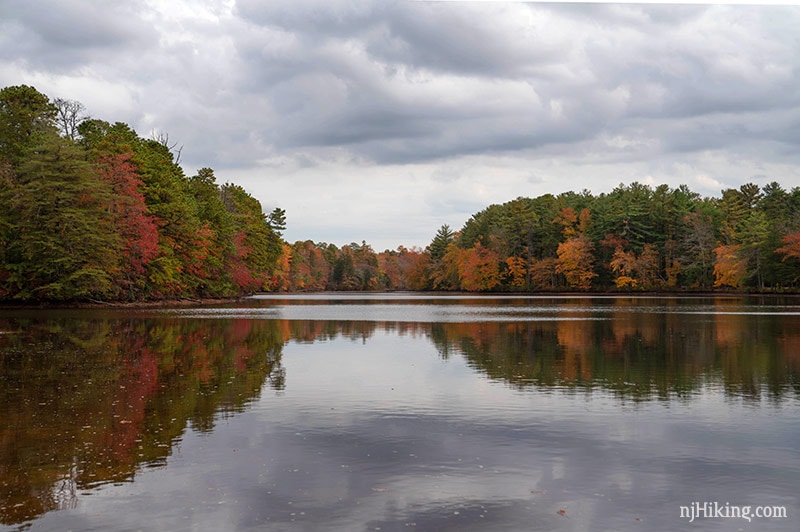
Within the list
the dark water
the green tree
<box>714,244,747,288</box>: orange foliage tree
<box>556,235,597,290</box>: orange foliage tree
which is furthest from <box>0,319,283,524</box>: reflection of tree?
<box>556,235,597,290</box>: orange foliage tree

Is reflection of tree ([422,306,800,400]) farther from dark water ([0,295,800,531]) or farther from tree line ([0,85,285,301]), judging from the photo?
tree line ([0,85,285,301])

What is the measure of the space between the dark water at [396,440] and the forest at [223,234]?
114ft

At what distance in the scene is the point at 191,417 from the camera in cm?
1293

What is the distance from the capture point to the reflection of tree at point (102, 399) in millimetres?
9211

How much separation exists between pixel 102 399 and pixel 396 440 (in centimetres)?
692

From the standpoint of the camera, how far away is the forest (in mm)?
54375

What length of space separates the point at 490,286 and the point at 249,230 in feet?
180

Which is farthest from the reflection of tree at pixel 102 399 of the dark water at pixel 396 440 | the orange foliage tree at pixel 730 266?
the orange foliage tree at pixel 730 266

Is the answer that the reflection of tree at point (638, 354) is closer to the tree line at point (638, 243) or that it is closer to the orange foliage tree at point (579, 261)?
the tree line at point (638, 243)

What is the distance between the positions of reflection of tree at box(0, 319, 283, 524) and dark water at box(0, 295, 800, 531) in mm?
58

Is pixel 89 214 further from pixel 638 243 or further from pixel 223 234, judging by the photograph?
pixel 638 243

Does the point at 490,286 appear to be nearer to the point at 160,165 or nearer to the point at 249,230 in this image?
the point at 249,230

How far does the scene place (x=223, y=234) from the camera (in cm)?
8088

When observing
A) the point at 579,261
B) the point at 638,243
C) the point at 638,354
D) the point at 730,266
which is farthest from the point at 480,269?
the point at 638,354
